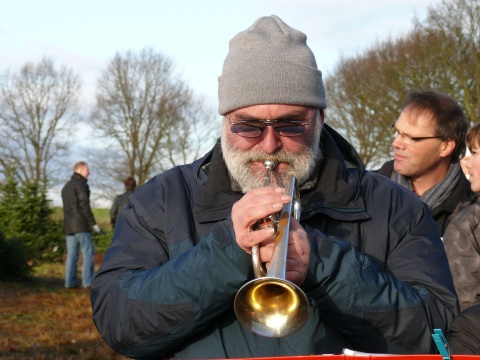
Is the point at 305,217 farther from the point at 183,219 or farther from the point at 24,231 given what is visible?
the point at 24,231

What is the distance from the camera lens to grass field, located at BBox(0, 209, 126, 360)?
26.4 feet

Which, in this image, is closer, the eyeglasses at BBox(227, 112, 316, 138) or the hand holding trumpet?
the hand holding trumpet

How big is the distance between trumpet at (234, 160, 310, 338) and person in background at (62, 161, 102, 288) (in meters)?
11.9

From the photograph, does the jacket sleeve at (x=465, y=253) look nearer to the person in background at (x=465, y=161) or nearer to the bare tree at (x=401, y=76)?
the person in background at (x=465, y=161)

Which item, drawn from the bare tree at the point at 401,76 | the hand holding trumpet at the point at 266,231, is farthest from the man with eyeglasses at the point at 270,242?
the bare tree at the point at 401,76

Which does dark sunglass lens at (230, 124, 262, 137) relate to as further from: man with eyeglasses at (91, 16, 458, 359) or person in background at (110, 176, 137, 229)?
person in background at (110, 176, 137, 229)

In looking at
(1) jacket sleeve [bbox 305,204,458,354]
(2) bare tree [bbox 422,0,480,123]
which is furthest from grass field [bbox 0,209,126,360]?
(2) bare tree [bbox 422,0,480,123]

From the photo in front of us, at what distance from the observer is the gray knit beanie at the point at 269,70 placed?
2805mm

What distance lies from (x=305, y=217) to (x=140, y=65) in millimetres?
38721

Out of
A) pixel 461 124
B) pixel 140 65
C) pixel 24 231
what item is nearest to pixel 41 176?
pixel 140 65

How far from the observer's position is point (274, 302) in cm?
235

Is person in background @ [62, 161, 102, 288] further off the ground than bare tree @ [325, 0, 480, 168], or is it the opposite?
bare tree @ [325, 0, 480, 168]

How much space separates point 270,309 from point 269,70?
91cm

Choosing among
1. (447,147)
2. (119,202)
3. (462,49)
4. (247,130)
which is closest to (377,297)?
(247,130)
